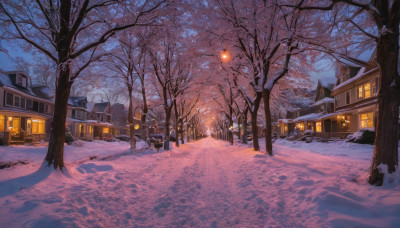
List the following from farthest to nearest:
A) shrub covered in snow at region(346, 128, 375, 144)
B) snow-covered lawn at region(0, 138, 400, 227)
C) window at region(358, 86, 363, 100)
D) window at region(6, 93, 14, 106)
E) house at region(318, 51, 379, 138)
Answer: window at region(6, 93, 14, 106) < window at region(358, 86, 363, 100) < house at region(318, 51, 379, 138) < shrub covered in snow at region(346, 128, 375, 144) < snow-covered lawn at region(0, 138, 400, 227)

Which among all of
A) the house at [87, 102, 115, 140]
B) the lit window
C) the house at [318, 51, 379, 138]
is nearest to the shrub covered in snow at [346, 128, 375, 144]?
the house at [318, 51, 379, 138]

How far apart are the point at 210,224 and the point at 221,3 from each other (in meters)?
10.5

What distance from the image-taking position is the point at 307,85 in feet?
55.2

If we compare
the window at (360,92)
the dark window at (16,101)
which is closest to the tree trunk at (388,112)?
the window at (360,92)

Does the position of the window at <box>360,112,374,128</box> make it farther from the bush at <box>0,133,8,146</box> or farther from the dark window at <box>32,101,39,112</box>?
the dark window at <box>32,101,39,112</box>

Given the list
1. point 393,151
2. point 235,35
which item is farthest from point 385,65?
point 235,35

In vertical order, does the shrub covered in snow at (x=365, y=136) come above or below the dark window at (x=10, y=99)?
below

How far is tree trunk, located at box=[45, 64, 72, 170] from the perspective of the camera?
6.92 meters

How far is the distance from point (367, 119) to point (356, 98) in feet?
9.67

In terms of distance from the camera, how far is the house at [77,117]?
3606cm

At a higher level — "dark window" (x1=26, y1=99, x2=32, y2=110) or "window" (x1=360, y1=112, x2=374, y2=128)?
"dark window" (x1=26, y1=99, x2=32, y2=110)

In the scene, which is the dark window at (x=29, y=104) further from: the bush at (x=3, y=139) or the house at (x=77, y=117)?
the bush at (x=3, y=139)

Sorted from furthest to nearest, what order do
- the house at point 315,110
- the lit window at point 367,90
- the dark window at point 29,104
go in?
the house at point 315,110 → the dark window at point 29,104 → the lit window at point 367,90

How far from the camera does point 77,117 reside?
3834 centimetres
